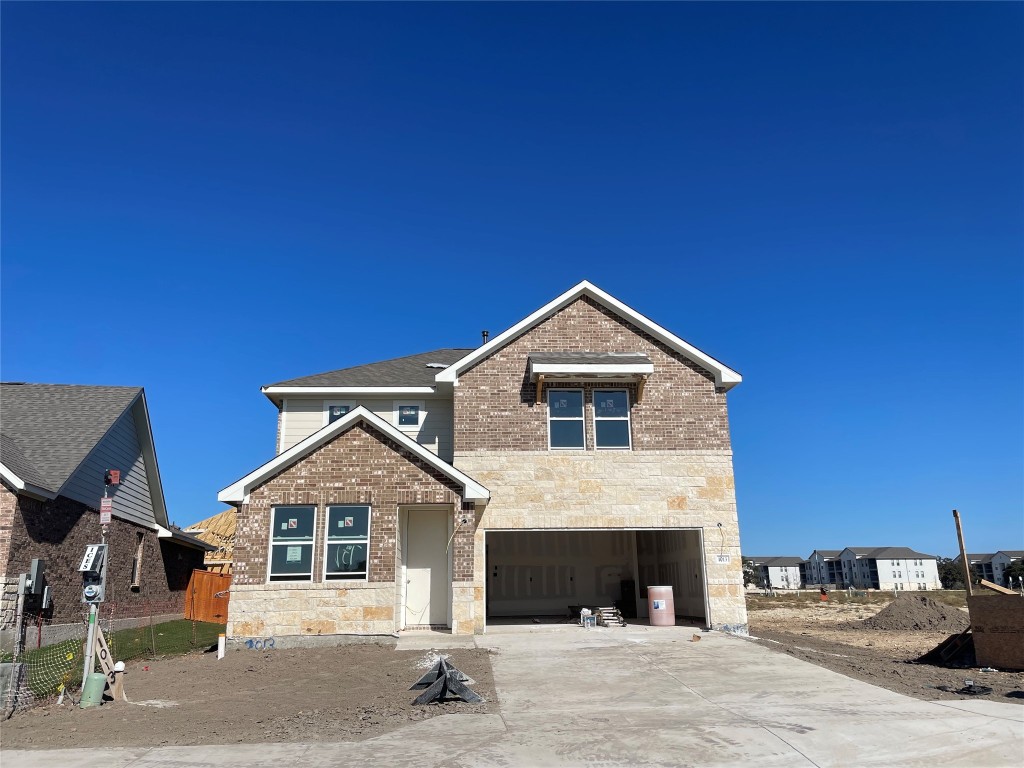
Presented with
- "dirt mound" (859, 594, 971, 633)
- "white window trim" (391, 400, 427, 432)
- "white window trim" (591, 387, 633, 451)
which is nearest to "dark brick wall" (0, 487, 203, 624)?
"white window trim" (391, 400, 427, 432)

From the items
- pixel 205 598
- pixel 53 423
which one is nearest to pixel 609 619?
pixel 53 423

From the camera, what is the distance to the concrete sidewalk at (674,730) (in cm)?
715

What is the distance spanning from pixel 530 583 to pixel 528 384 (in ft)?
24.7

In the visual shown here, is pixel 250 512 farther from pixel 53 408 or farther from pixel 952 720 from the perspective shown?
pixel 952 720

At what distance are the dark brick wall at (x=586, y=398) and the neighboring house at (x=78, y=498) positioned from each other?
902 cm

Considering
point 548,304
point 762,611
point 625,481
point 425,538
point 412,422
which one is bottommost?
point 762,611

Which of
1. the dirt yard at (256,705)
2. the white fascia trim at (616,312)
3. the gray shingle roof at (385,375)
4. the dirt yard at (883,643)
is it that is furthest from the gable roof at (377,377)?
the dirt yard at (883,643)

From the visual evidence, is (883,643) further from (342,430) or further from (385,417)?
(342,430)

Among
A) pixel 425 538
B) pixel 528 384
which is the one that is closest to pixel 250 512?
pixel 425 538

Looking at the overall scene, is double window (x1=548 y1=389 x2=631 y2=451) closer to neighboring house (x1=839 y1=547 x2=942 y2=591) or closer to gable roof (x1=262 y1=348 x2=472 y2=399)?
gable roof (x1=262 y1=348 x2=472 y2=399)

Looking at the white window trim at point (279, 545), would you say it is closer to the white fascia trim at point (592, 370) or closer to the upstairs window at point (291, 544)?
the upstairs window at point (291, 544)

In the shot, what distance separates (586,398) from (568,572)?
7.17 m

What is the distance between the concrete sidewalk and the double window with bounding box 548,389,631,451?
7035 millimetres

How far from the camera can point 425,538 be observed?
17.2 m
